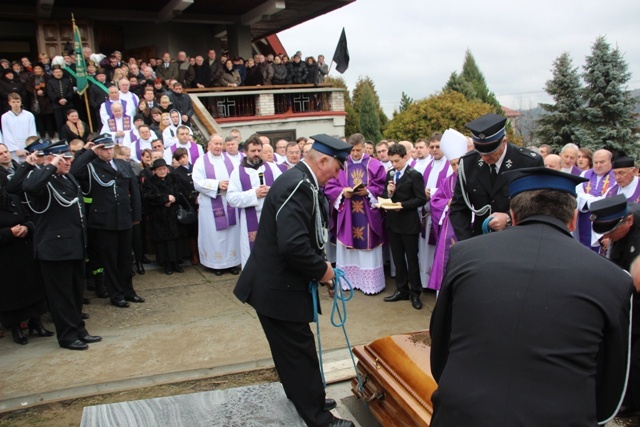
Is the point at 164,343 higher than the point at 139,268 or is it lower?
lower

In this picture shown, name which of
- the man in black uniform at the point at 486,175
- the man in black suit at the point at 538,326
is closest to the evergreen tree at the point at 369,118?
the man in black uniform at the point at 486,175

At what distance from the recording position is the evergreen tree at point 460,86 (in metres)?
23.6

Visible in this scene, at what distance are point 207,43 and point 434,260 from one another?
15996mm

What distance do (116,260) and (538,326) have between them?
5.52 meters

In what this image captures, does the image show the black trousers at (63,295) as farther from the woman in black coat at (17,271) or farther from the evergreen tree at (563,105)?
the evergreen tree at (563,105)

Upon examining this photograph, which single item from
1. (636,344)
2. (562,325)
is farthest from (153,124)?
(562,325)

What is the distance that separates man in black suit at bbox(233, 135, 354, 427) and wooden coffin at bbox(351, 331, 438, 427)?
11.0 inches

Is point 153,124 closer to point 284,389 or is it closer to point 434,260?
point 434,260

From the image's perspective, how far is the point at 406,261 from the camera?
6539 mm

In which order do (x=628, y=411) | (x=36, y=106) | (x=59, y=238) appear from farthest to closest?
(x=36, y=106), (x=59, y=238), (x=628, y=411)

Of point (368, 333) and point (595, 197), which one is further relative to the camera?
point (595, 197)

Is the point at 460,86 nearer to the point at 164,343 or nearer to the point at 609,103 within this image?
the point at 609,103

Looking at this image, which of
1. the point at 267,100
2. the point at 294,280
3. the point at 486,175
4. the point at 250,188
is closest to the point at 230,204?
the point at 250,188

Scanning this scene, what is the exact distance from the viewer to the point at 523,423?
5.55 feet
